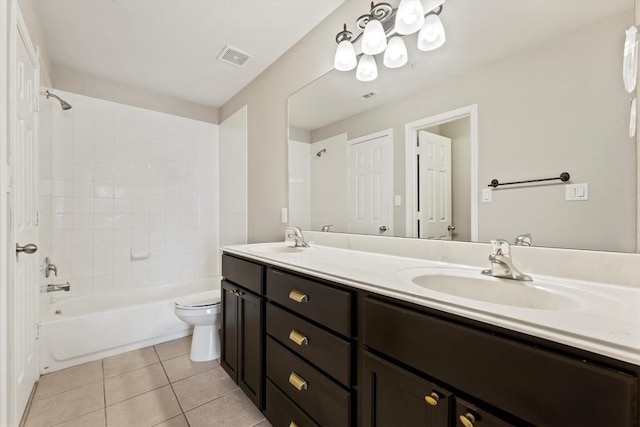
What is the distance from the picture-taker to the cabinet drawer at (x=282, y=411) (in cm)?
110

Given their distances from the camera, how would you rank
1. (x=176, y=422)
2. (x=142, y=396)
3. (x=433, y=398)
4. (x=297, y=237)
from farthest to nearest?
(x=297, y=237)
(x=142, y=396)
(x=176, y=422)
(x=433, y=398)

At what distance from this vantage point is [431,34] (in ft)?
4.23

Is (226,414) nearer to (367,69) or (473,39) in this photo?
(367,69)

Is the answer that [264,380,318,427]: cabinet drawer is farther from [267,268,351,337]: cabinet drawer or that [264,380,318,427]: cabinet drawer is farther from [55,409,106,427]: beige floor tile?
[55,409,106,427]: beige floor tile

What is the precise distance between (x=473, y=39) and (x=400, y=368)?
1308mm

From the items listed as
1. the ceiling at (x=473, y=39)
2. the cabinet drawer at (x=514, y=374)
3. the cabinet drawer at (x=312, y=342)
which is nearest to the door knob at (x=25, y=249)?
the cabinet drawer at (x=312, y=342)

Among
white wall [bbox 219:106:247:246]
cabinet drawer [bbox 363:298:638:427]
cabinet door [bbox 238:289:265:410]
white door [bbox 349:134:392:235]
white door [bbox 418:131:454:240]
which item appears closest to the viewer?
cabinet drawer [bbox 363:298:638:427]

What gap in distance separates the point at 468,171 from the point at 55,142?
313 centimetres

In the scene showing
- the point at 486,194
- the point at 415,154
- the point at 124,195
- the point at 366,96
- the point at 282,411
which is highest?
the point at 366,96

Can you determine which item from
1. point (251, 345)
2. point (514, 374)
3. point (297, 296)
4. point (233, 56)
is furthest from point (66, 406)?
point (233, 56)

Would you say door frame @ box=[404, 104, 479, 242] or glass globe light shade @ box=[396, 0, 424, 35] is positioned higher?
glass globe light shade @ box=[396, 0, 424, 35]

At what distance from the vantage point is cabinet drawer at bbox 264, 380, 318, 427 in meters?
1.10

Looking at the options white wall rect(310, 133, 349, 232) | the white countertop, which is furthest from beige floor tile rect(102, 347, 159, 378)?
the white countertop

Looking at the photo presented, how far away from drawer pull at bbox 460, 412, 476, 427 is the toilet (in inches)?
67.3
